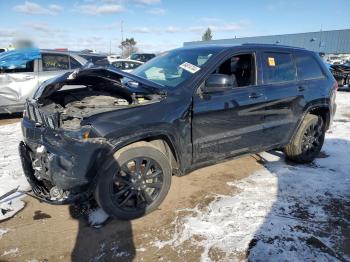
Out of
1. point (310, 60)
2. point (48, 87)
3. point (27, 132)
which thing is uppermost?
point (310, 60)

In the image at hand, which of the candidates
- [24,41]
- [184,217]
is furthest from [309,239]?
[24,41]

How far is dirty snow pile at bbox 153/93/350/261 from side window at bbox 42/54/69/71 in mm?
5698

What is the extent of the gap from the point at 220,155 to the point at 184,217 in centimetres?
91

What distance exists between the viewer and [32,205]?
387cm

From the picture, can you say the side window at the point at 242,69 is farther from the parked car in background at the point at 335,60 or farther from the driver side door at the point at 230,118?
the parked car in background at the point at 335,60

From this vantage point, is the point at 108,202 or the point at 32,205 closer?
the point at 108,202

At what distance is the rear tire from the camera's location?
499 centimetres

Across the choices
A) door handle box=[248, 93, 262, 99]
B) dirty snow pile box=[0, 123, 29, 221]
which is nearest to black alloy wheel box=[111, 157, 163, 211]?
dirty snow pile box=[0, 123, 29, 221]

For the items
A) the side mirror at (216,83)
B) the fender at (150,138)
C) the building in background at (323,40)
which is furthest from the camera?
the building in background at (323,40)

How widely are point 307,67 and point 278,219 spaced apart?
2531mm

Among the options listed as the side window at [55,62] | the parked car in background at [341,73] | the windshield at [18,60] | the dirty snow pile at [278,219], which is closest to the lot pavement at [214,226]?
the dirty snow pile at [278,219]

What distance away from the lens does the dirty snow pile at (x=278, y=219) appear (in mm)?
2986

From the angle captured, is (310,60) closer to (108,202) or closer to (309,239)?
(309,239)

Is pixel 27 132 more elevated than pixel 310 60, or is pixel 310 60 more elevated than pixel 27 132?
pixel 310 60
